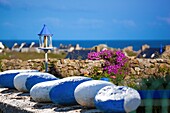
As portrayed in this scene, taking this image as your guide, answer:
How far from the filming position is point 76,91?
4172 mm

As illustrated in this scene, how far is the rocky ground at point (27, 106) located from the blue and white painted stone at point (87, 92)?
0.07m

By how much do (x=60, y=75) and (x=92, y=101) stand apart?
7.07 meters

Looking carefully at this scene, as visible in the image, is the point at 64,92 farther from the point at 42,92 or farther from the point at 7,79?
the point at 7,79

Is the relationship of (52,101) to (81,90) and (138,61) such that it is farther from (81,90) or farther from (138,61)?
(138,61)

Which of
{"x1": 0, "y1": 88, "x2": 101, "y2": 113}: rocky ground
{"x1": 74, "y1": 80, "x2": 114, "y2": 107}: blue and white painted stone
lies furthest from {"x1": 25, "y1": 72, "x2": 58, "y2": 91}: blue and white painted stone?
{"x1": 74, "y1": 80, "x2": 114, "y2": 107}: blue and white painted stone

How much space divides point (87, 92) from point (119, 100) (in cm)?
58

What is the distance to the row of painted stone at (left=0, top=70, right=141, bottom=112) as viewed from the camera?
3609 mm

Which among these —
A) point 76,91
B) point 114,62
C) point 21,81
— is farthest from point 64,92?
point 114,62

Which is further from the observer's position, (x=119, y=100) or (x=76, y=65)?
(x=76, y=65)

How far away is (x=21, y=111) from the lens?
433 centimetres

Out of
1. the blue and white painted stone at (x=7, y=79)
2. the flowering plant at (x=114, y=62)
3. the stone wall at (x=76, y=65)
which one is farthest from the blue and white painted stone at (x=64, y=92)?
the stone wall at (x=76, y=65)

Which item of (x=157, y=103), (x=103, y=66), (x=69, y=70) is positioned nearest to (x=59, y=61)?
(x=69, y=70)

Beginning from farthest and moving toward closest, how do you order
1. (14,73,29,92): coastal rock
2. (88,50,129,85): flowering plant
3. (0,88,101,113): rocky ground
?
(88,50,129,85): flowering plant, (14,73,29,92): coastal rock, (0,88,101,113): rocky ground

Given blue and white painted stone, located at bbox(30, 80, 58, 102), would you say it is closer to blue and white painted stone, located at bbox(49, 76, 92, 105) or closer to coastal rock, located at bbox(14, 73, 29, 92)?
blue and white painted stone, located at bbox(49, 76, 92, 105)
